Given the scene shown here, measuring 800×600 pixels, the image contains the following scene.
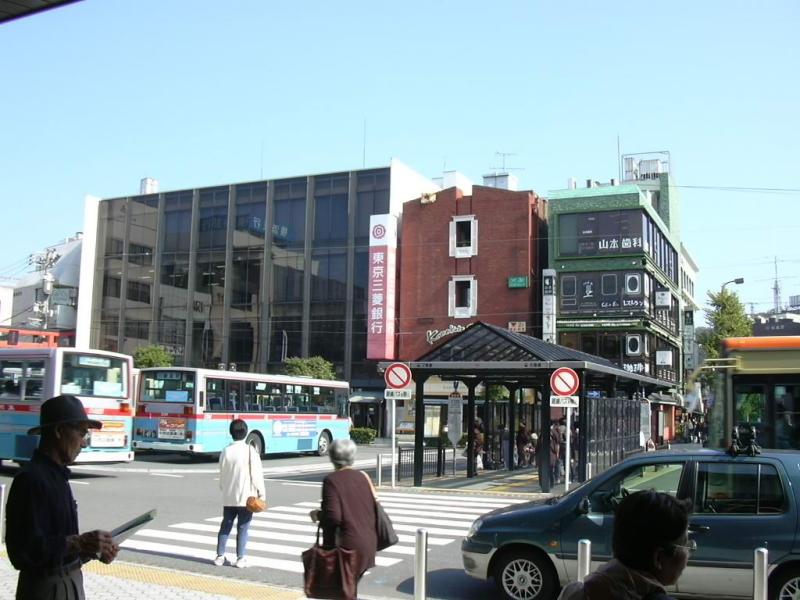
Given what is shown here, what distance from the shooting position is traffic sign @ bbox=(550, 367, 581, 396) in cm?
1717

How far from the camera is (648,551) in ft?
8.91

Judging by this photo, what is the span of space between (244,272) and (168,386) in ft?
116

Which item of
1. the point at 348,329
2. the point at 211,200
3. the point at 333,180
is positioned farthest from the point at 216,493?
the point at 211,200

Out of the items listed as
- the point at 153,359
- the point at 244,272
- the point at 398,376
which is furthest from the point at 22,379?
the point at 244,272

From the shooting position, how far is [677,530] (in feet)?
8.93

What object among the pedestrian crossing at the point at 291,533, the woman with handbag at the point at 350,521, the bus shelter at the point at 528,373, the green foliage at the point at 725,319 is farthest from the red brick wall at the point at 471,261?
the woman with handbag at the point at 350,521

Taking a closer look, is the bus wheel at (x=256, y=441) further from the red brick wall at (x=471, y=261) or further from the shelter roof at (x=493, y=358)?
the red brick wall at (x=471, y=261)

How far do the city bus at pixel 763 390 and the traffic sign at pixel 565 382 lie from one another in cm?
424

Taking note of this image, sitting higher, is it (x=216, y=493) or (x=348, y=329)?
(x=348, y=329)

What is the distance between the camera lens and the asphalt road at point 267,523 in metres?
9.59

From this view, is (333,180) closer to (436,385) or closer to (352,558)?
(436,385)

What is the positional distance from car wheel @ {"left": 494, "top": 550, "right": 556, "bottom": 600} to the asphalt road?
0.69 metres

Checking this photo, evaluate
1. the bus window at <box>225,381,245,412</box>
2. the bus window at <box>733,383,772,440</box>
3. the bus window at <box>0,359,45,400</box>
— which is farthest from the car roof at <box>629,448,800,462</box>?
the bus window at <box>225,381,245,412</box>

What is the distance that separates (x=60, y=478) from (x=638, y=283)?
4526 cm
